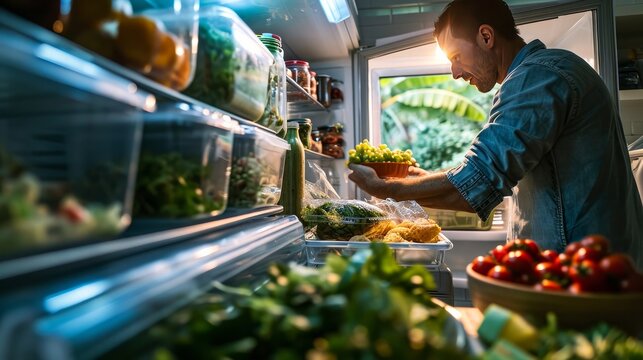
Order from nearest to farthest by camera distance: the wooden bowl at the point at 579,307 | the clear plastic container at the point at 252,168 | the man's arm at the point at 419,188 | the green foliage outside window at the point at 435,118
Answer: the wooden bowl at the point at 579,307 < the clear plastic container at the point at 252,168 < the man's arm at the point at 419,188 < the green foliage outside window at the point at 435,118

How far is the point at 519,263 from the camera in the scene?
2.51ft

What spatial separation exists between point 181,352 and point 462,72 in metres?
1.65

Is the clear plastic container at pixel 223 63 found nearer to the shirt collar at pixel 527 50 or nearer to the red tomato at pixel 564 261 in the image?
the red tomato at pixel 564 261

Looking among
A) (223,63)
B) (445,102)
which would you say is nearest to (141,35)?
(223,63)

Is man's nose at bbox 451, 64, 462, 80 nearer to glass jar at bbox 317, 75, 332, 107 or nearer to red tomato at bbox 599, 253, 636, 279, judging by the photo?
glass jar at bbox 317, 75, 332, 107

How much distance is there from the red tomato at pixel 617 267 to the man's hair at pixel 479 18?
1.17m

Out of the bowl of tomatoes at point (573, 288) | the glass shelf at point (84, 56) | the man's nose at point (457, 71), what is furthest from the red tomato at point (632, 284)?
the man's nose at point (457, 71)

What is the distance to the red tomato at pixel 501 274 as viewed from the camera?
2.47 feet

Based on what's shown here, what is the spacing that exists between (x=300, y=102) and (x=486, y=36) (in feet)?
3.09

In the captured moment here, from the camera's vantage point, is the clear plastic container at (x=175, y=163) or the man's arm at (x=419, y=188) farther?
the man's arm at (x=419, y=188)

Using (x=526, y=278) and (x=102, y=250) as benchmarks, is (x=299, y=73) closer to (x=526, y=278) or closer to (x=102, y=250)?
(x=526, y=278)

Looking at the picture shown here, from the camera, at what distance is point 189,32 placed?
2.24 feet

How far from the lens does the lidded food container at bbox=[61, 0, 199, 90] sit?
0.52 m

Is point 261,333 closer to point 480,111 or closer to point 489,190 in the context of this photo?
point 489,190
